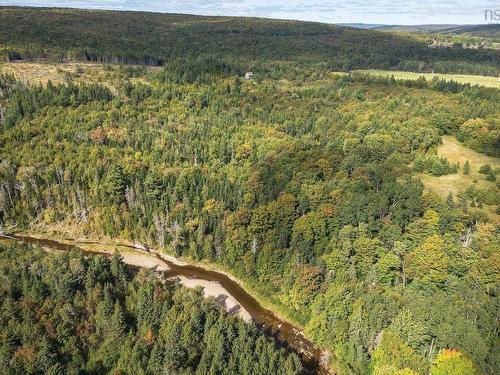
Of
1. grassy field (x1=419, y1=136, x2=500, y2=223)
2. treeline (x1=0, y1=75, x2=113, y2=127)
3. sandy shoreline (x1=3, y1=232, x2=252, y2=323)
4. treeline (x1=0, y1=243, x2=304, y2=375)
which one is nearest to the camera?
treeline (x1=0, y1=243, x2=304, y2=375)

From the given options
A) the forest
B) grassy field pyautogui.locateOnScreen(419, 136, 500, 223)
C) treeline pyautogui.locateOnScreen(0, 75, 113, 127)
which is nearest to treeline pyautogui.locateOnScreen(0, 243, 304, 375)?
the forest

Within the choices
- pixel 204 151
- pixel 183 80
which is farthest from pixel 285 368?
pixel 183 80

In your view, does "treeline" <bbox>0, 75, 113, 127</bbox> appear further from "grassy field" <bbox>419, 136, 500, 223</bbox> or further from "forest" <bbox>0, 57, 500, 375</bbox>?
"grassy field" <bbox>419, 136, 500, 223</bbox>

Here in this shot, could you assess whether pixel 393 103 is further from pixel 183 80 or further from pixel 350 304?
pixel 350 304

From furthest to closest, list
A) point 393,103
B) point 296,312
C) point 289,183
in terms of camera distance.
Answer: point 393,103
point 289,183
point 296,312

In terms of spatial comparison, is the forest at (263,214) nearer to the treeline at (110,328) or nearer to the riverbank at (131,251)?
the treeline at (110,328)

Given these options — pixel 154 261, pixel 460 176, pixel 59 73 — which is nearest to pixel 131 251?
pixel 154 261

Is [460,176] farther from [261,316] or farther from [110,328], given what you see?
[110,328]
